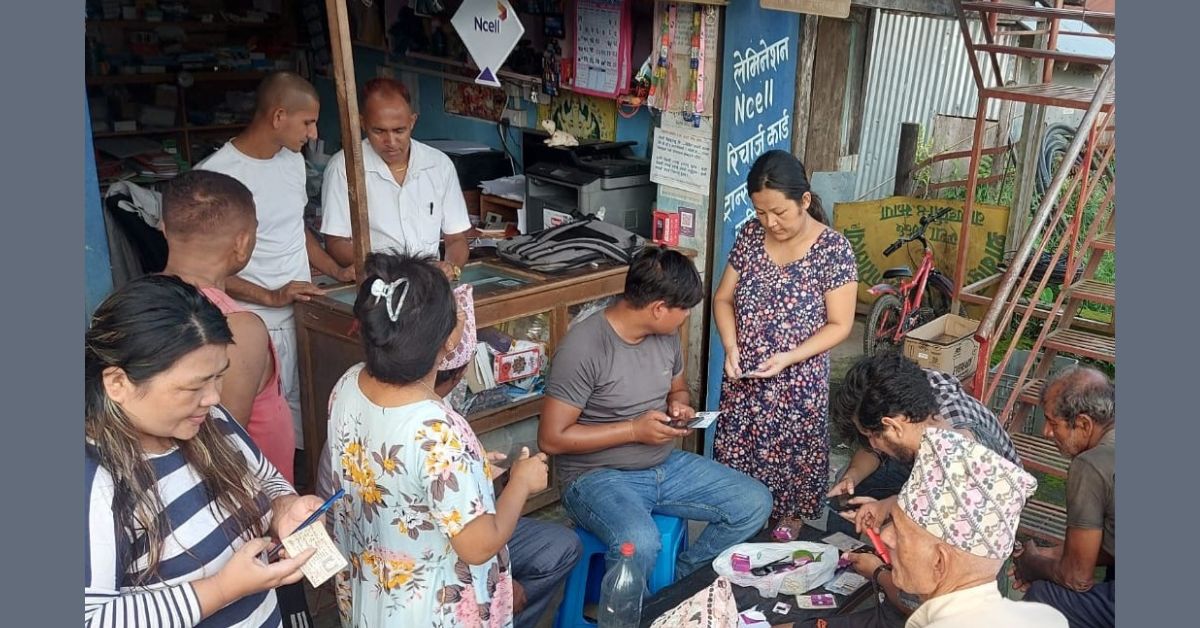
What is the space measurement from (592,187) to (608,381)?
77.3 inches

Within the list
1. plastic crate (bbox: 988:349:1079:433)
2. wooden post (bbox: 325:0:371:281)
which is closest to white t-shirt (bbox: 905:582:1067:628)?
wooden post (bbox: 325:0:371:281)

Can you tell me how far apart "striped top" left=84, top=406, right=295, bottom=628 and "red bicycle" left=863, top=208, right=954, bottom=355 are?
510 centimetres

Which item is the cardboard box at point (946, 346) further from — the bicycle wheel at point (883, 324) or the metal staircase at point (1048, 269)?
the bicycle wheel at point (883, 324)

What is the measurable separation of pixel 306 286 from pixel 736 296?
1751mm

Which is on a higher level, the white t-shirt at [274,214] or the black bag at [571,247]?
the white t-shirt at [274,214]

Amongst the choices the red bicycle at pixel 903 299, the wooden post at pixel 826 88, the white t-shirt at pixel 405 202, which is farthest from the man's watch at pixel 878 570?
the red bicycle at pixel 903 299

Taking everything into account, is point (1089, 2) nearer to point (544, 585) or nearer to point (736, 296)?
point (736, 296)

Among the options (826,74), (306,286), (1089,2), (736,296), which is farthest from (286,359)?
(1089,2)

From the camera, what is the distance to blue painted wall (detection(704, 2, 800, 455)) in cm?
476

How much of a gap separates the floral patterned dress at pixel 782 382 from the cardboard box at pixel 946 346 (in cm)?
192

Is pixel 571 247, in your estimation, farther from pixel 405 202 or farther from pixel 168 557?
pixel 168 557

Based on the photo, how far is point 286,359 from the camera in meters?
4.06

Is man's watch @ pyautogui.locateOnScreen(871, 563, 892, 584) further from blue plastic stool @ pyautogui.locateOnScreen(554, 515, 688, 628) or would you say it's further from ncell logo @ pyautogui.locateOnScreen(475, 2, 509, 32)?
ncell logo @ pyautogui.locateOnScreen(475, 2, 509, 32)

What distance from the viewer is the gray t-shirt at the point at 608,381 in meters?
3.27
